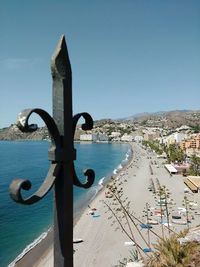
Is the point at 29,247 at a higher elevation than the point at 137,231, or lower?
lower

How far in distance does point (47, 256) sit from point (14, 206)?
57.1ft

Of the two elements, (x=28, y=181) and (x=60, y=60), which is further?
(x=60, y=60)

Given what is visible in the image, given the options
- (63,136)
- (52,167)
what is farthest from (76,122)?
(52,167)

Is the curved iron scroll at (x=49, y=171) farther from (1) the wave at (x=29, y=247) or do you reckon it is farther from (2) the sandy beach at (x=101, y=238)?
(1) the wave at (x=29, y=247)

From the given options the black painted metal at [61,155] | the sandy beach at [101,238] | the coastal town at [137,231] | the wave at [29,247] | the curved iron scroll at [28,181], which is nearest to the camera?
the curved iron scroll at [28,181]

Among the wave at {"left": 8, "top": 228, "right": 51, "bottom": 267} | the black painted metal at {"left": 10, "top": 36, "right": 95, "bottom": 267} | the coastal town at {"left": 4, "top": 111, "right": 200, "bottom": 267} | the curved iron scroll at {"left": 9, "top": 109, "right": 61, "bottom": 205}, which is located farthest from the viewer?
the wave at {"left": 8, "top": 228, "right": 51, "bottom": 267}

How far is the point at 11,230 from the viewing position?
29.0m

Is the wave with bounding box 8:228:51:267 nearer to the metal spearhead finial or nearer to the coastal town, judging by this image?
the coastal town

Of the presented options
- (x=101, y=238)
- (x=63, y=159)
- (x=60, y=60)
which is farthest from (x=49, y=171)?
(x=101, y=238)

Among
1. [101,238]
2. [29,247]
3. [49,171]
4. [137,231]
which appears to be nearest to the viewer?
[49,171]

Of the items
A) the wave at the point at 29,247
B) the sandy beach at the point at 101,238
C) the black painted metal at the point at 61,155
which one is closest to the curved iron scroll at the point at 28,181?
the black painted metal at the point at 61,155

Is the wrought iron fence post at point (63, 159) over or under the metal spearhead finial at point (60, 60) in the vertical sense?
under

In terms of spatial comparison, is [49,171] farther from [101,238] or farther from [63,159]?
[101,238]

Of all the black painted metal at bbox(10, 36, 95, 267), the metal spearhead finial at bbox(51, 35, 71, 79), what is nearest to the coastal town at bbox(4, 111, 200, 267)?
the black painted metal at bbox(10, 36, 95, 267)
